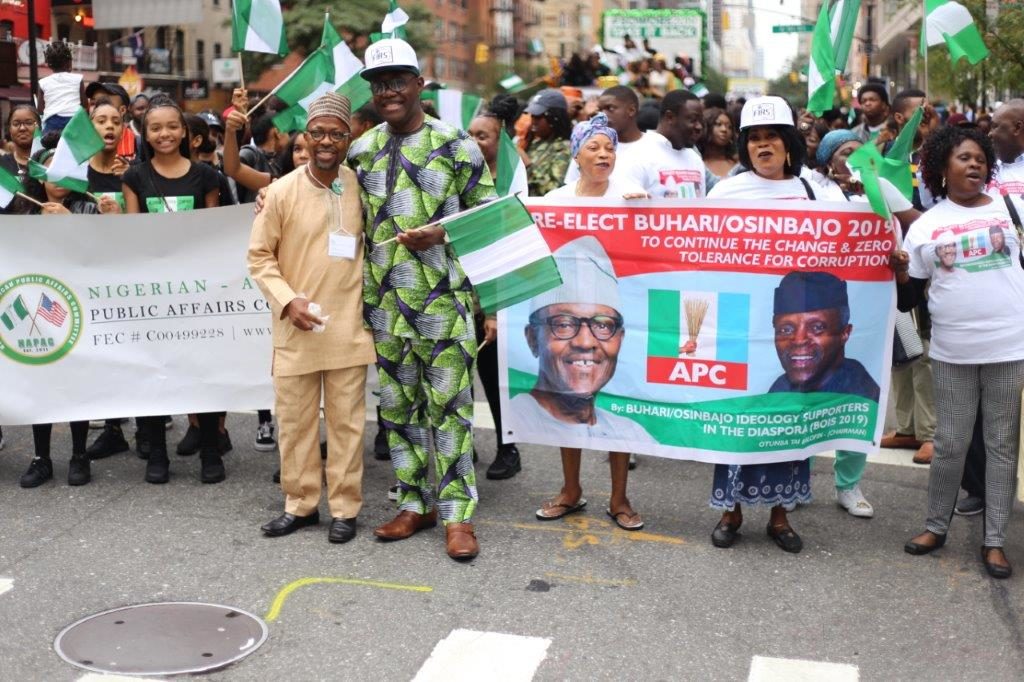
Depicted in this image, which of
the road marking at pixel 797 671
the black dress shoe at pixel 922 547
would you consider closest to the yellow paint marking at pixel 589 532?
the black dress shoe at pixel 922 547

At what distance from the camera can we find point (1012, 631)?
478cm

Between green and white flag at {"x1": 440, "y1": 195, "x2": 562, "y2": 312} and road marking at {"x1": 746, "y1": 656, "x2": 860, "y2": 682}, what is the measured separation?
Result: 180 cm

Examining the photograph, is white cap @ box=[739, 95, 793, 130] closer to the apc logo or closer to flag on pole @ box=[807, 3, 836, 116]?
the apc logo

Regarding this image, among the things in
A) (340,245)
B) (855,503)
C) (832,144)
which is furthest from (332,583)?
(832,144)

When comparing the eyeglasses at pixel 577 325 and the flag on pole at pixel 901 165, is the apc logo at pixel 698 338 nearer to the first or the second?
the eyeglasses at pixel 577 325

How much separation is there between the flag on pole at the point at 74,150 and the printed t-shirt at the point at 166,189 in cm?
22

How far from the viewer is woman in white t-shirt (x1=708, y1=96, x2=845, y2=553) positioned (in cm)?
554

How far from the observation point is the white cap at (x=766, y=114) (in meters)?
5.46

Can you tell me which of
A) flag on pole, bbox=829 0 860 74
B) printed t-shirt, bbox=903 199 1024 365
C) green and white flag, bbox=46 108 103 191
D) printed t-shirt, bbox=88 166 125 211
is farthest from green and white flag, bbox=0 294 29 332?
flag on pole, bbox=829 0 860 74

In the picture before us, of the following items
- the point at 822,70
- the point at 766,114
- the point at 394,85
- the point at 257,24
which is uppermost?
the point at 257,24

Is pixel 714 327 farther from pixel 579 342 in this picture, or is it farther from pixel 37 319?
pixel 37 319

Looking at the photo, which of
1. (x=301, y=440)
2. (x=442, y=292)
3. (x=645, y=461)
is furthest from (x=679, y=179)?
(x=301, y=440)

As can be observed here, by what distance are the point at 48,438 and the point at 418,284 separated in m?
2.54

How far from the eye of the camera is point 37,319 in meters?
6.63
